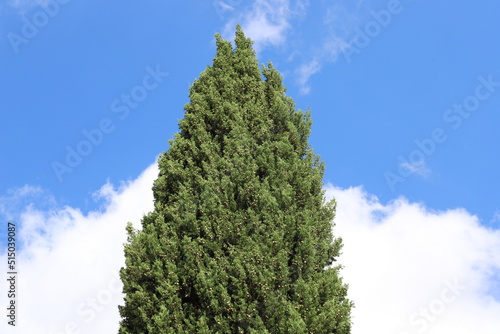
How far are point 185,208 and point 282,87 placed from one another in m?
4.75

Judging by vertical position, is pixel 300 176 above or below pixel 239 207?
above

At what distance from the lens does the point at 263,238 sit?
9.37 metres

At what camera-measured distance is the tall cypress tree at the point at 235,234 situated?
29.4ft

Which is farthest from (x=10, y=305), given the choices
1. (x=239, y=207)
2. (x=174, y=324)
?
(x=239, y=207)

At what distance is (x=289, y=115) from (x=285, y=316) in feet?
17.8

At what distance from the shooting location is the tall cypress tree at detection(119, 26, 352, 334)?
29.4 ft

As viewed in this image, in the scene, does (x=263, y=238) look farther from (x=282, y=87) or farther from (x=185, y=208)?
(x=282, y=87)

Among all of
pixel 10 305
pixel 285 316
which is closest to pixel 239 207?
pixel 285 316

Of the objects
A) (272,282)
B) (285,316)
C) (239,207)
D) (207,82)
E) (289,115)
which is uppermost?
(207,82)

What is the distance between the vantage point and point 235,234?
375 inches

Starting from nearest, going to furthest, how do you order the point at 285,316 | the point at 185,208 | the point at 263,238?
the point at 285,316 → the point at 263,238 → the point at 185,208

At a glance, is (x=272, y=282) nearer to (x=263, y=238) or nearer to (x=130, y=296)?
(x=263, y=238)

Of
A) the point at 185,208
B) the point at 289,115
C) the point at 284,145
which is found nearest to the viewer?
the point at 185,208

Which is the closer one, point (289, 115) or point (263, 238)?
point (263, 238)
